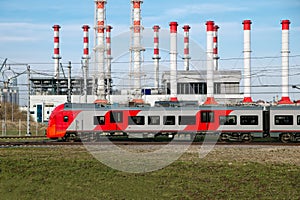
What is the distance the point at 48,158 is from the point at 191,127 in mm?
15523

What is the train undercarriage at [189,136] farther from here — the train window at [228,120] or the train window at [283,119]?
the train window at [283,119]

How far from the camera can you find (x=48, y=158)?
83.5ft

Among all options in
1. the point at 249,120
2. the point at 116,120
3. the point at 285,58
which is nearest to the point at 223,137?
the point at 249,120

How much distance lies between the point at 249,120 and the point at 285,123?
8.77 ft

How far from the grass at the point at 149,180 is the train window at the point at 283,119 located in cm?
1482

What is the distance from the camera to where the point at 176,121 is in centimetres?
3847

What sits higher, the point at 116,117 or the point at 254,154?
the point at 116,117

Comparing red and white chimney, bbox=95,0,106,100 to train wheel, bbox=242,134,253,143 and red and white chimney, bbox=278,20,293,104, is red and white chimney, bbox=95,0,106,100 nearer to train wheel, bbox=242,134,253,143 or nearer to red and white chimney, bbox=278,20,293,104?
red and white chimney, bbox=278,20,293,104

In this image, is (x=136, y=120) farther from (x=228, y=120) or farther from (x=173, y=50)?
(x=173, y=50)

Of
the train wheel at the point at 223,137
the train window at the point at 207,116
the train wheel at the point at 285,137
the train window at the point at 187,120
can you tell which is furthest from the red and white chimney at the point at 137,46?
the train wheel at the point at 285,137

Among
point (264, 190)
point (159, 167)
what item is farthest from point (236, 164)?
point (264, 190)

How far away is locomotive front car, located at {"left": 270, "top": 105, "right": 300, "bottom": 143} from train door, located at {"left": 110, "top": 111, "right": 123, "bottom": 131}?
11612mm

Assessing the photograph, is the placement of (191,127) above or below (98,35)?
below

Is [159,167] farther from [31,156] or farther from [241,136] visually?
[241,136]
